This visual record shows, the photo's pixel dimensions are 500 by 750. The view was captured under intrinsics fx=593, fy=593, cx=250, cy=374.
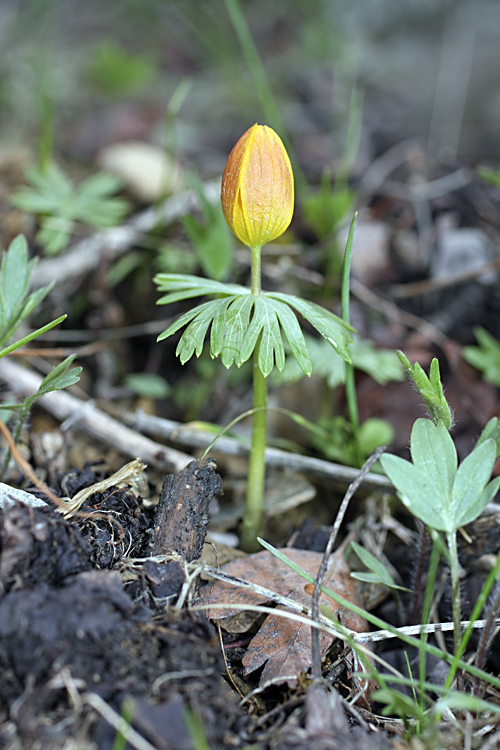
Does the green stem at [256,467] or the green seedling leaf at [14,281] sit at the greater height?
the green seedling leaf at [14,281]

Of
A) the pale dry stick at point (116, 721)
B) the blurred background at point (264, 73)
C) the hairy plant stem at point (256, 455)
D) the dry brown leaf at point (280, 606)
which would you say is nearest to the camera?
the pale dry stick at point (116, 721)

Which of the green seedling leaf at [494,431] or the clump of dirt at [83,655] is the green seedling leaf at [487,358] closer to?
the green seedling leaf at [494,431]

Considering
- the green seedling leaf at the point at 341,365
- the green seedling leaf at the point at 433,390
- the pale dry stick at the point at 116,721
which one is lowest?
the pale dry stick at the point at 116,721

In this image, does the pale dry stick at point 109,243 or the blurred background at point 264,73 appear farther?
the blurred background at point 264,73

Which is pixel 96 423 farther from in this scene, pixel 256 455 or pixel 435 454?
pixel 435 454

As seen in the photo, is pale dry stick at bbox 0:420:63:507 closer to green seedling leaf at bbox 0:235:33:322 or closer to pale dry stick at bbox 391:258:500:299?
green seedling leaf at bbox 0:235:33:322

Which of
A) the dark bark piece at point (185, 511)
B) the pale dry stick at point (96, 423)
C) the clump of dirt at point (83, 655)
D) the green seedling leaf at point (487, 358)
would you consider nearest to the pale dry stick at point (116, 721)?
the clump of dirt at point (83, 655)

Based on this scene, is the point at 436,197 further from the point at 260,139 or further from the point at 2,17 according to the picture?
the point at 2,17

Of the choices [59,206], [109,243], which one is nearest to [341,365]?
[109,243]
